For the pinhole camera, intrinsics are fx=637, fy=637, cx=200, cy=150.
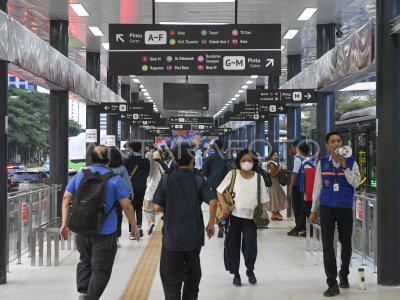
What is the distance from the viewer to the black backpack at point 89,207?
564 centimetres

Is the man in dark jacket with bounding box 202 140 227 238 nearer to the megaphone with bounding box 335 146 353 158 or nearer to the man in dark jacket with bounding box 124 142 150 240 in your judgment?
the man in dark jacket with bounding box 124 142 150 240

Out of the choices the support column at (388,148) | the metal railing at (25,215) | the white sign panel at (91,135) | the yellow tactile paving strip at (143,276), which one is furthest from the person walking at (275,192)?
the support column at (388,148)

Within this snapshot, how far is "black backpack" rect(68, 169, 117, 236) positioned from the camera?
5.64 m

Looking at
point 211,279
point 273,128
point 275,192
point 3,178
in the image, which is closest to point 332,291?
point 211,279

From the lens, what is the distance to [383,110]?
789cm

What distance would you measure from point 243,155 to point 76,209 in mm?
2597

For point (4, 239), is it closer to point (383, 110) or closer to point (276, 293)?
point (276, 293)

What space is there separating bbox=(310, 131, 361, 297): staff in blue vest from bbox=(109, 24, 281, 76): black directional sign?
3.32 metres

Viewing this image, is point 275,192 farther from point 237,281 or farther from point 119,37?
point 237,281

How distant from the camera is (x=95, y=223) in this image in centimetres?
565

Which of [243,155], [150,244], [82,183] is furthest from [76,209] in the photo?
[150,244]

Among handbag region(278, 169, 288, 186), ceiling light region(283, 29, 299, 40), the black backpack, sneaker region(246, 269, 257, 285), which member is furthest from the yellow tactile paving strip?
ceiling light region(283, 29, 299, 40)

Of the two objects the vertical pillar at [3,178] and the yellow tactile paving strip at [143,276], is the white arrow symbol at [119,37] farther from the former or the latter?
the yellow tactile paving strip at [143,276]

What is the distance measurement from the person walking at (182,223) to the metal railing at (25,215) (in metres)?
3.45
